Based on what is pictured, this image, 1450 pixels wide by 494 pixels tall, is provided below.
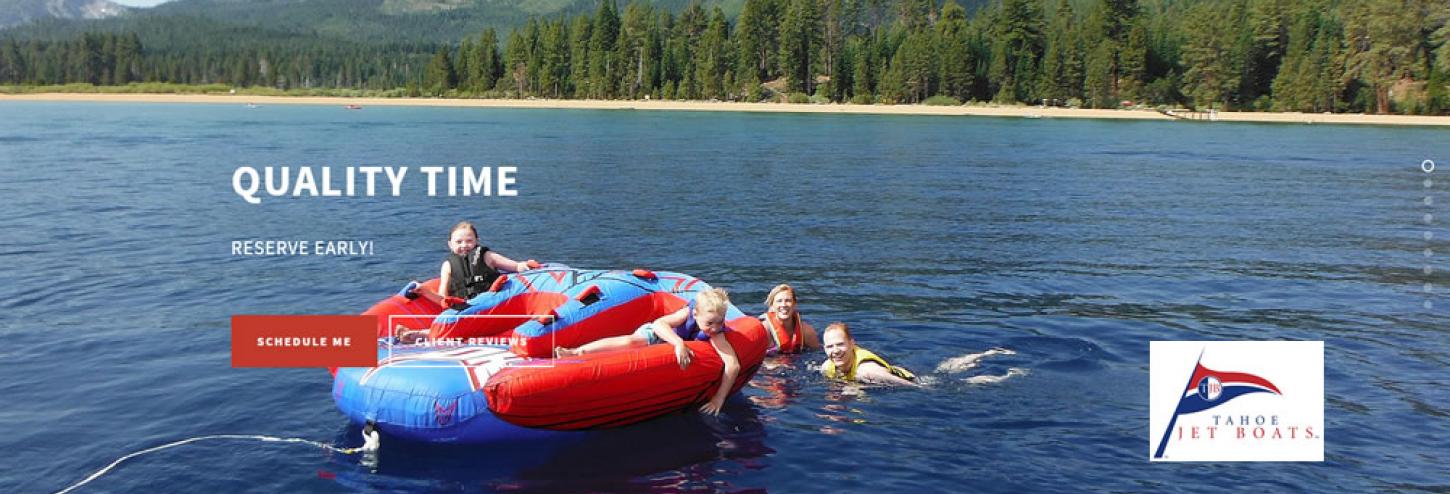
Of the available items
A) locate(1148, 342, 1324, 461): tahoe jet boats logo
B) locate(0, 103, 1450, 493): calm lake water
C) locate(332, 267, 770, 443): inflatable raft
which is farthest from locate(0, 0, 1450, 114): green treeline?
locate(332, 267, 770, 443): inflatable raft

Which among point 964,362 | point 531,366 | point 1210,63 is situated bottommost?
point 964,362

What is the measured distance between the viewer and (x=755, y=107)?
112500 millimetres

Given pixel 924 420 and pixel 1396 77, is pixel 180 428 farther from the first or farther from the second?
pixel 1396 77

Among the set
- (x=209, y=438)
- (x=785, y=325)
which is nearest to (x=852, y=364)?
(x=785, y=325)

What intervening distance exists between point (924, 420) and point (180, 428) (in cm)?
717

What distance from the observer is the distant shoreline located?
87250 millimetres

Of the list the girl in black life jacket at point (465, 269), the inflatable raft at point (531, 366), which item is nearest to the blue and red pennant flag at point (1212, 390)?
the inflatable raft at point (531, 366)

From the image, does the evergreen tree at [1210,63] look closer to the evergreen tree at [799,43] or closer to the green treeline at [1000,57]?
the green treeline at [1000,57]

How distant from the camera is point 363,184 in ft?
112

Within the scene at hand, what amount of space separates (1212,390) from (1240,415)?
310 millimetres

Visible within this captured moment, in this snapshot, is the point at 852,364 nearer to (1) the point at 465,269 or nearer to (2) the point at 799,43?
(1) the point at 465,269

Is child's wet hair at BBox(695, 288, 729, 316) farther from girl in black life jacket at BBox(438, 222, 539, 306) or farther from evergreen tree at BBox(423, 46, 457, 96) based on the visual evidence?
evergreen tree at BBox(423, 46, 457, 96)

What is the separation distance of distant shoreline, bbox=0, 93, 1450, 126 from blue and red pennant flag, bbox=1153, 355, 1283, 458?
274 feet

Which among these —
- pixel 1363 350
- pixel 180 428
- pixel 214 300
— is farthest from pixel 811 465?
pixel 214 300
